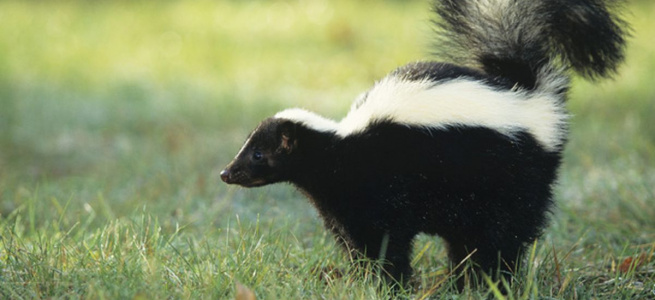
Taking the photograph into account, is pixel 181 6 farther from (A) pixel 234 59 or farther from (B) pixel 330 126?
(B) pixel 330 126

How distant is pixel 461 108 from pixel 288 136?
956 mm

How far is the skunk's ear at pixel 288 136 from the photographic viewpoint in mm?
4441

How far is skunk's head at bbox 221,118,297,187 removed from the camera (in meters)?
4.45

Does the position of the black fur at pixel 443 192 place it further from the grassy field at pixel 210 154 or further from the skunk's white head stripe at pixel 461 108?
the grassy field at pixel 210 154

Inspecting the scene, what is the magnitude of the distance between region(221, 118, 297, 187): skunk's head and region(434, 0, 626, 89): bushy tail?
1.08 m

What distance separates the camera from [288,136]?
4449 millimetres

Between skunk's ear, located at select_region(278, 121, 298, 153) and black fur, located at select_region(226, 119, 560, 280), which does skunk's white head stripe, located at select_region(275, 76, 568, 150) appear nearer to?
black fur, located at select_region(226, 119, 560, 280)

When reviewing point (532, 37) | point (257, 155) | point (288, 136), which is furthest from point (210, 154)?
point (532, 37)

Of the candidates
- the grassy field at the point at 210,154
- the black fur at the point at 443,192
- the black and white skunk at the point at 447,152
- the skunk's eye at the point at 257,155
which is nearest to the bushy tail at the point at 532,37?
the black and white skunk at the point at 447,152

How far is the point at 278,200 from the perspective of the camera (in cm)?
627

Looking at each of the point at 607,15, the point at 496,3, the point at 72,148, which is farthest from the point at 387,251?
the point at 72,148

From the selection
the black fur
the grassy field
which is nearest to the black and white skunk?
the black fur

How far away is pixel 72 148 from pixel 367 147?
4.78m

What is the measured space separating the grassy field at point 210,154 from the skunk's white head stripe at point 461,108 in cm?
64
